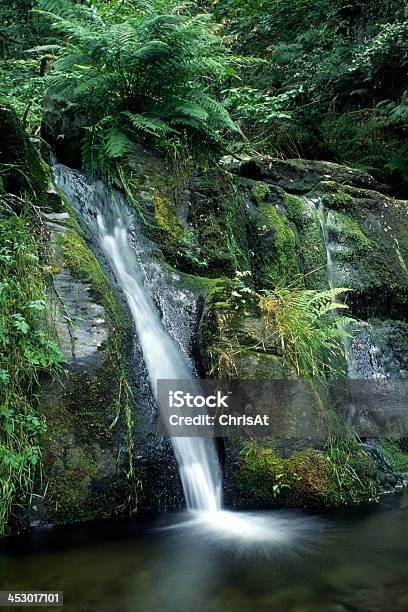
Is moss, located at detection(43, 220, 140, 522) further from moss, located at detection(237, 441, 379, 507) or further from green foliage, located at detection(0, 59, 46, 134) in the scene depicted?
green foliage, located at detection(0, 59, 46, 134)

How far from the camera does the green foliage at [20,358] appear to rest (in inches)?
134

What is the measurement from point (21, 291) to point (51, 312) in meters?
0.27

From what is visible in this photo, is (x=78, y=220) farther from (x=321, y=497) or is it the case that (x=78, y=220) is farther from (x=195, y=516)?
(x=321, y=497)

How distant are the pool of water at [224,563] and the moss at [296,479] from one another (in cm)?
14

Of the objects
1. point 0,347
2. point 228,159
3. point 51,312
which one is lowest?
point 0,347

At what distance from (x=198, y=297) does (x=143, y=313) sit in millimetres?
548

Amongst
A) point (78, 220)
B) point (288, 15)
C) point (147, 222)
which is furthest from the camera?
point (288, 15)

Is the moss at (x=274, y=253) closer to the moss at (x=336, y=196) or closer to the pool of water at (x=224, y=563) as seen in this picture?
the moss at (x=336, y=196)

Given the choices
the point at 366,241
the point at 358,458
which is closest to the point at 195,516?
the point at 358,458

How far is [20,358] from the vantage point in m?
3.66

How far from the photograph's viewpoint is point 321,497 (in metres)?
4.04

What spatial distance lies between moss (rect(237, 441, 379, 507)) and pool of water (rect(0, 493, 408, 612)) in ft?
0.47

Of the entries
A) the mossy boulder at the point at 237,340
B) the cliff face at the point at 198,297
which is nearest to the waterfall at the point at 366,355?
the cliff face at the point at 198,297

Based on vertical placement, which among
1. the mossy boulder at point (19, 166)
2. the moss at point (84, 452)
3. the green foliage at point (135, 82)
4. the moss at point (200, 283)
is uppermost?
the green foliage at point (135, 82)
